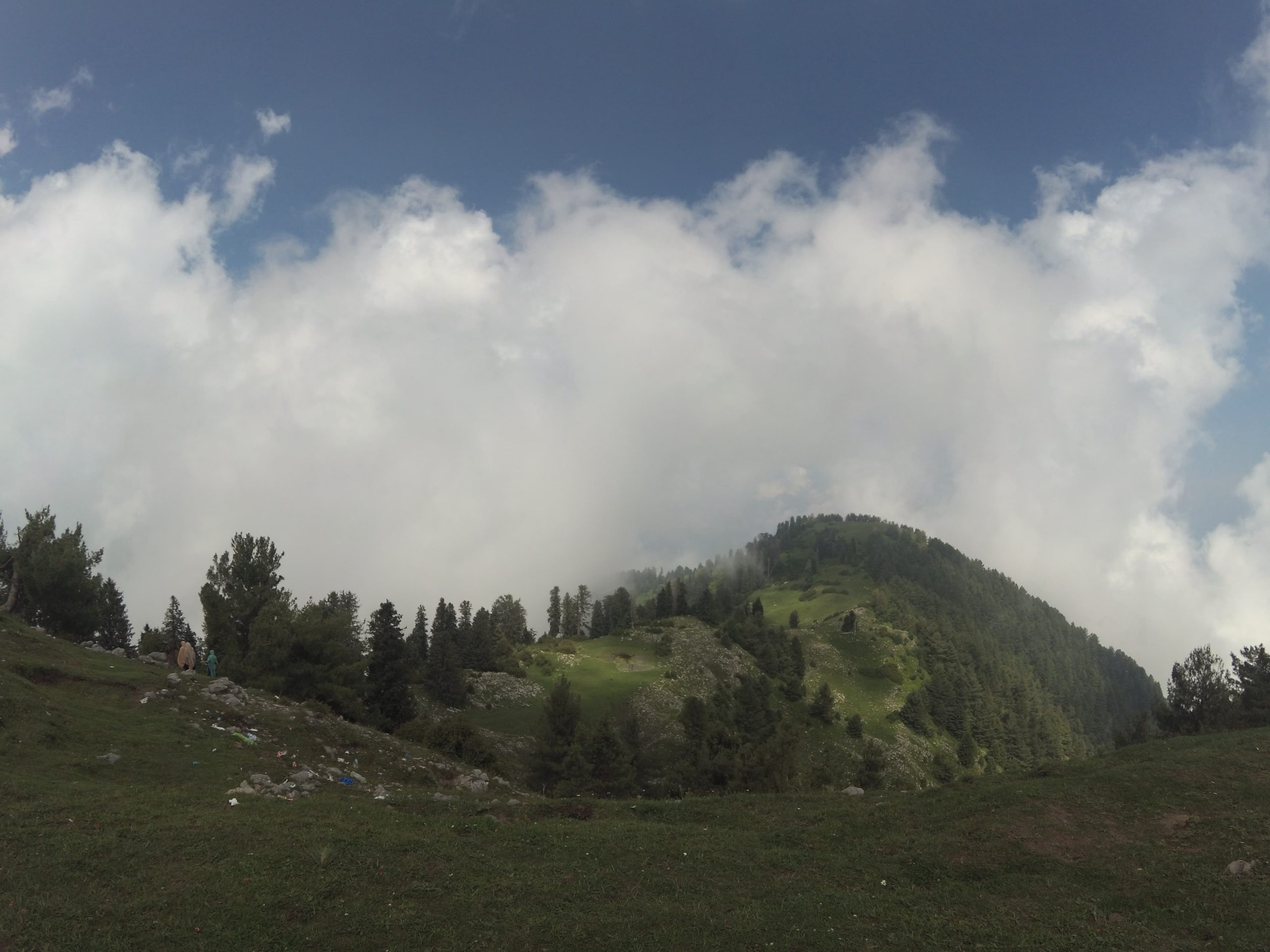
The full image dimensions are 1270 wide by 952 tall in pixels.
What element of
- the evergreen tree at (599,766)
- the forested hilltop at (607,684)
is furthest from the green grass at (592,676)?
the evergreen tree at (599,766)

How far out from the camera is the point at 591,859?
19609 mm

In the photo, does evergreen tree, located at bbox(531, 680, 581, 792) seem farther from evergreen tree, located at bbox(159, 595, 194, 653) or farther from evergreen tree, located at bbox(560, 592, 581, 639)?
evergreen tree, located at bbox(560, 592, 581, 639)

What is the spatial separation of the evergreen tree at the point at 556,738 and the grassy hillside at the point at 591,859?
2494 cm

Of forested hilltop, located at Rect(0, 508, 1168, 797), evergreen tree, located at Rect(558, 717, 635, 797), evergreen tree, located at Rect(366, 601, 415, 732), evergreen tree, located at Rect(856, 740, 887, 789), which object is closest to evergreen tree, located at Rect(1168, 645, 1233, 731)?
forested hilltop, located at Rect(0, 508, 1168, 797)

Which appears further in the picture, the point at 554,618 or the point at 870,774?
the point at 554,618

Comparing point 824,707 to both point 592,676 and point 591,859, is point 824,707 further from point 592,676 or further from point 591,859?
point 591,859

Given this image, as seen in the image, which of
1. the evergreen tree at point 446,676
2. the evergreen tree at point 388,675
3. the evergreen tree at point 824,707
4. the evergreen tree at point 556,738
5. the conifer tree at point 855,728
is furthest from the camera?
the evergreen tree at point 824,707

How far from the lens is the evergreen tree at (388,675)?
65500 millimetres

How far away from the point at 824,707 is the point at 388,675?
96.2 meters

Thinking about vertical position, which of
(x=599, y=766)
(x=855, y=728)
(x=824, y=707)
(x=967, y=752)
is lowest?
(x=967, y=752)

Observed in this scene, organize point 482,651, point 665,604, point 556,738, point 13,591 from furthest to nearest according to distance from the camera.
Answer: point 665,604 < point 482,651 < point 556,738 < point 13,591

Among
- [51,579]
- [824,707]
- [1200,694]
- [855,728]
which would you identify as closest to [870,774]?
[1200,694]

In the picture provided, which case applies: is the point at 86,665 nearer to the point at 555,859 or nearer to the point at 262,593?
the point at 262,593

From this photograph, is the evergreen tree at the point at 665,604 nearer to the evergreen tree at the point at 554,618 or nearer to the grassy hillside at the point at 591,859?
the evergreen tree at the point at 554,618
